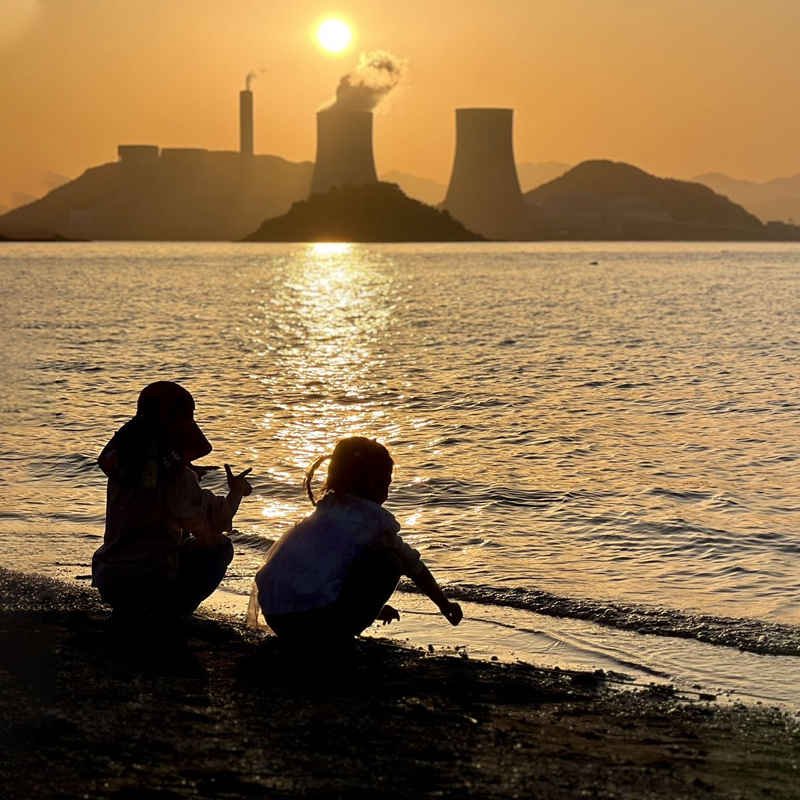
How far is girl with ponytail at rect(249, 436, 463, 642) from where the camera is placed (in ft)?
16.0

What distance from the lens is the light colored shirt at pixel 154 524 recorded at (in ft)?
17.0

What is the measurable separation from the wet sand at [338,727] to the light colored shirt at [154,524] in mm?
299

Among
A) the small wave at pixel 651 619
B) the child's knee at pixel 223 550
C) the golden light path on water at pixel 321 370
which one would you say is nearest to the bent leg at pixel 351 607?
the child's knee at pixel 223 550

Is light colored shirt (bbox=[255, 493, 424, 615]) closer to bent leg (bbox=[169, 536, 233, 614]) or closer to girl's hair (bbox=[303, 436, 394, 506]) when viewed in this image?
girl's hair (bbox=[303, 436, 394, 506])

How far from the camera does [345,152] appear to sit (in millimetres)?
178375

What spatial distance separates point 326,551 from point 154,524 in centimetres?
88

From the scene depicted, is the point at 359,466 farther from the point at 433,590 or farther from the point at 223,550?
the point at 223,550

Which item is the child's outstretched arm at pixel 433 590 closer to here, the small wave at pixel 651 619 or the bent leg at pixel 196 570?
the bent leg at pixel 196 570

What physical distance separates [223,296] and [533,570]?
51.2 meters

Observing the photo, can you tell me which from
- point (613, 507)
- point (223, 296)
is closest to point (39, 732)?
point (613, 507)

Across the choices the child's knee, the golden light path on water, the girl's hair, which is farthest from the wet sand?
the golden light path on water

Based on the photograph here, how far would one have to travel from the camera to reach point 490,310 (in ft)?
157

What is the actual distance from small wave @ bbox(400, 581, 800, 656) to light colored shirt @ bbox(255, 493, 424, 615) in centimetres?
198

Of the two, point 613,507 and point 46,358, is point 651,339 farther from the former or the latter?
point 613,507
